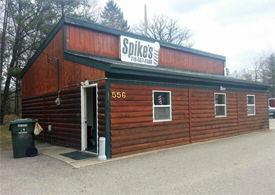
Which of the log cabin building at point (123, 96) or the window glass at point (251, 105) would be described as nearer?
the log cabin building at point (123, 96)

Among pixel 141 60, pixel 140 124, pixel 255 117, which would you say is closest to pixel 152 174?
pixel 140 124

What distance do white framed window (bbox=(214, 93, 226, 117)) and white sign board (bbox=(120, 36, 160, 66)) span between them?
3481mm

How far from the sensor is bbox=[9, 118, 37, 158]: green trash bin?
7488 mm

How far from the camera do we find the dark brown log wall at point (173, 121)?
7.30 metres

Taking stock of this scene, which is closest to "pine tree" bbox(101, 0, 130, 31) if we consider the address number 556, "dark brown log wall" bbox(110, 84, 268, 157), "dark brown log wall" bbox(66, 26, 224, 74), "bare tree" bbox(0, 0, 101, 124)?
"bare tree" bbox(0, 0, 101, 124)

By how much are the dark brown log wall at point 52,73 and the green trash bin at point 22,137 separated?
2208mm

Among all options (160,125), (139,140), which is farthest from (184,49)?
(139,140)

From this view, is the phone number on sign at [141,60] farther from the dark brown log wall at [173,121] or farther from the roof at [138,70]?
the dark brown log wall at [173,121]

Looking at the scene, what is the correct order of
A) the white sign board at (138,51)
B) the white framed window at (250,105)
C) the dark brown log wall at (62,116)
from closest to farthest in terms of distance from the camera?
the dark brown log wall at (62,116) → the white sign board at (138,51) → the white framed window at (250,105)

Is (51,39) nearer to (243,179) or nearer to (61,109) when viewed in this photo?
(61,109)

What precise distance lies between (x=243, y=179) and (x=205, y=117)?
5.48 meters

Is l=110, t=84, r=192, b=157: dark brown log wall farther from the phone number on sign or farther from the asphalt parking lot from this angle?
the phone number on sign

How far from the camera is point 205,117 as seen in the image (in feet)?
33.7

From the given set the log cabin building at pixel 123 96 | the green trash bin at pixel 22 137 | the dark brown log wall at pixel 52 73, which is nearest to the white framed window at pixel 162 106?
the log cabin building at pixel 123 96
